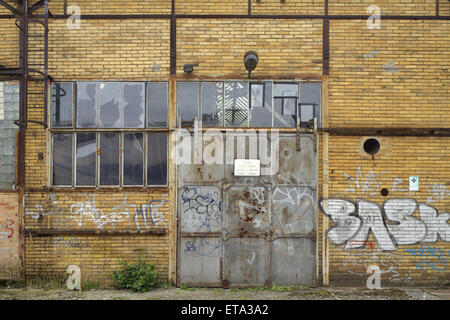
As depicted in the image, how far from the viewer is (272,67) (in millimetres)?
6969

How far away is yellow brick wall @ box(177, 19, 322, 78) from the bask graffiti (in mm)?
2804

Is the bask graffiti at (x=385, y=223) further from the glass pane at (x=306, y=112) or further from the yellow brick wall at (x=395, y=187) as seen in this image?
the glass pane at (x=306, y=112)

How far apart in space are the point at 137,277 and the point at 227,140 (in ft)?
10.4

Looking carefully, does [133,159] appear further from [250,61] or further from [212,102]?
[250,61]

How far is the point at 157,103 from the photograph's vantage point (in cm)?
700

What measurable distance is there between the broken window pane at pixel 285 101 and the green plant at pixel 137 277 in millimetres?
3896

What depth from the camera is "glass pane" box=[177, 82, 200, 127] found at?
22.8 feet

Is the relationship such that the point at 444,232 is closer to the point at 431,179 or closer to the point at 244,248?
the point at 431,179

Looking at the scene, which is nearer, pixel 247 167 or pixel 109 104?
pixel 247 167

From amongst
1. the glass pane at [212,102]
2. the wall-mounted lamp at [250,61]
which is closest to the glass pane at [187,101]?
the glass pane at [212,102]

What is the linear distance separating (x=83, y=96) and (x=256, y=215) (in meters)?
A: 4.25

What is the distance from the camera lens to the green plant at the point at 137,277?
6544 millimetres

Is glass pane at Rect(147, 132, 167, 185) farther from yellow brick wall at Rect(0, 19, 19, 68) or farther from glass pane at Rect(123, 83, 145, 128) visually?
yellow brick wall at Rect(0, 19, 19, 68)

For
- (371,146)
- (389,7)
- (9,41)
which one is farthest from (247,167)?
(9,41)
